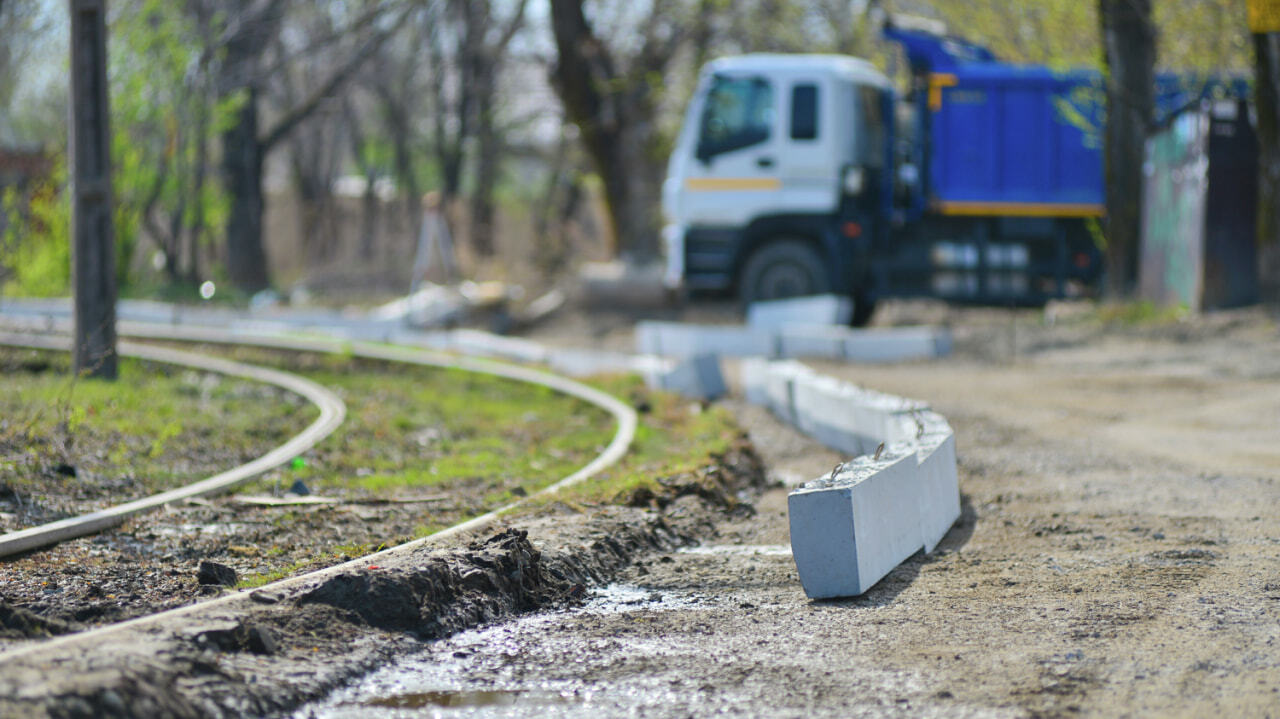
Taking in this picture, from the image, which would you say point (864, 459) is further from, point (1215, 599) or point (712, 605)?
point (1215, 599)

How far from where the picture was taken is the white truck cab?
16344 millimetres

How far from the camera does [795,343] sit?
14.7m

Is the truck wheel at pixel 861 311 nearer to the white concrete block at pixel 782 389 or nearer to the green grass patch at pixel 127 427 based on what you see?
the white concrete block at pixel 782 389

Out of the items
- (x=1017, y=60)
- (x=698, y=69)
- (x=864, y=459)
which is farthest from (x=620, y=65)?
(x=864, y=459)

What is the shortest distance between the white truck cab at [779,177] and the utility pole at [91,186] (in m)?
7.95

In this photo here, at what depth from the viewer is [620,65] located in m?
25.8

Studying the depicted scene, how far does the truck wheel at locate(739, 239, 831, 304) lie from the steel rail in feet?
23.0

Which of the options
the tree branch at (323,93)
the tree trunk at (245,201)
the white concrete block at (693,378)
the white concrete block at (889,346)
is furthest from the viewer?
the tree trunk at (245,201)

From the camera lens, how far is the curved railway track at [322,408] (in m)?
4.18

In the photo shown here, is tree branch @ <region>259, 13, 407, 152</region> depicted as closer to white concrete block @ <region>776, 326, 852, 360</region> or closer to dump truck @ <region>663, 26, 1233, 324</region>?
dump truck @ <region>663, 26, 1233, 324</region>

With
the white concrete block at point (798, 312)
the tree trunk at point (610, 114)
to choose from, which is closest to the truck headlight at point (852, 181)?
the white concrete block at point (798, 312)

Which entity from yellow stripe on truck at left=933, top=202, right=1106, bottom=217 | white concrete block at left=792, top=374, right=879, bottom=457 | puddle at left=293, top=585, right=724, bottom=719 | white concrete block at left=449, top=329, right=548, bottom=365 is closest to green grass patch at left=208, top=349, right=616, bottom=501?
white concrete block at left=792, top=374, right=879, bottom=457

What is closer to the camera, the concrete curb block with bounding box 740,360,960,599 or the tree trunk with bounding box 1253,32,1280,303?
the concrete curb block with bounding box 740,360,960,599

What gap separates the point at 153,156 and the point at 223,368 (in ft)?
27.0
